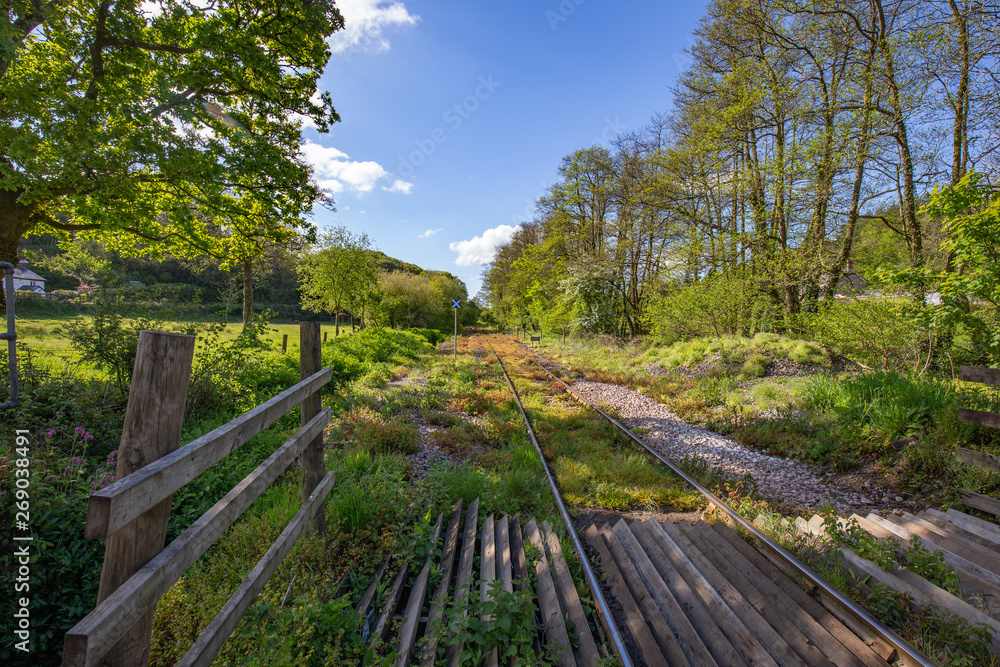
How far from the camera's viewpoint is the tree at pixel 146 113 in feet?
20.6

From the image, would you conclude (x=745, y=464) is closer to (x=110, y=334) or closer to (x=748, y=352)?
(x=748, y=352)

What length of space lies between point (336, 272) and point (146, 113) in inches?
555

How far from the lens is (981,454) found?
14.5ft

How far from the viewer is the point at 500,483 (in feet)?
15.7

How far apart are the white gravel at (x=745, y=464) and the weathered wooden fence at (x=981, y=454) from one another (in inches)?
31.7

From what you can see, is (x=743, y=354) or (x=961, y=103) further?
(x=743, y=354)

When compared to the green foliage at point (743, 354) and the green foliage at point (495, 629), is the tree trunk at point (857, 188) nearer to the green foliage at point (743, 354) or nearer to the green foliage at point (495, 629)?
the green foliage at point (743, 354)

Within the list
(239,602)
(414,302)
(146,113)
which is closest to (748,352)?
(239,602)

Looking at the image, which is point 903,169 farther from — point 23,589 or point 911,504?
point 23,589

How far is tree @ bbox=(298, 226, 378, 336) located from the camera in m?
20.9

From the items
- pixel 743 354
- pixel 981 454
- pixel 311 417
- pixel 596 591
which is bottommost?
pixel 596 591

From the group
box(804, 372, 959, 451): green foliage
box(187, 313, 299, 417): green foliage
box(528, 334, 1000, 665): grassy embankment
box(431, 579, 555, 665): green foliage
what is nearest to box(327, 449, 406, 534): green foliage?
box(431, 579, 555, 665): green foliage

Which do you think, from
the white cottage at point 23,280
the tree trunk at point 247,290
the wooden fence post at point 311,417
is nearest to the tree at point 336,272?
the tree trunk at point 247,290

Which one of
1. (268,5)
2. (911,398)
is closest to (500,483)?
(911,398)
